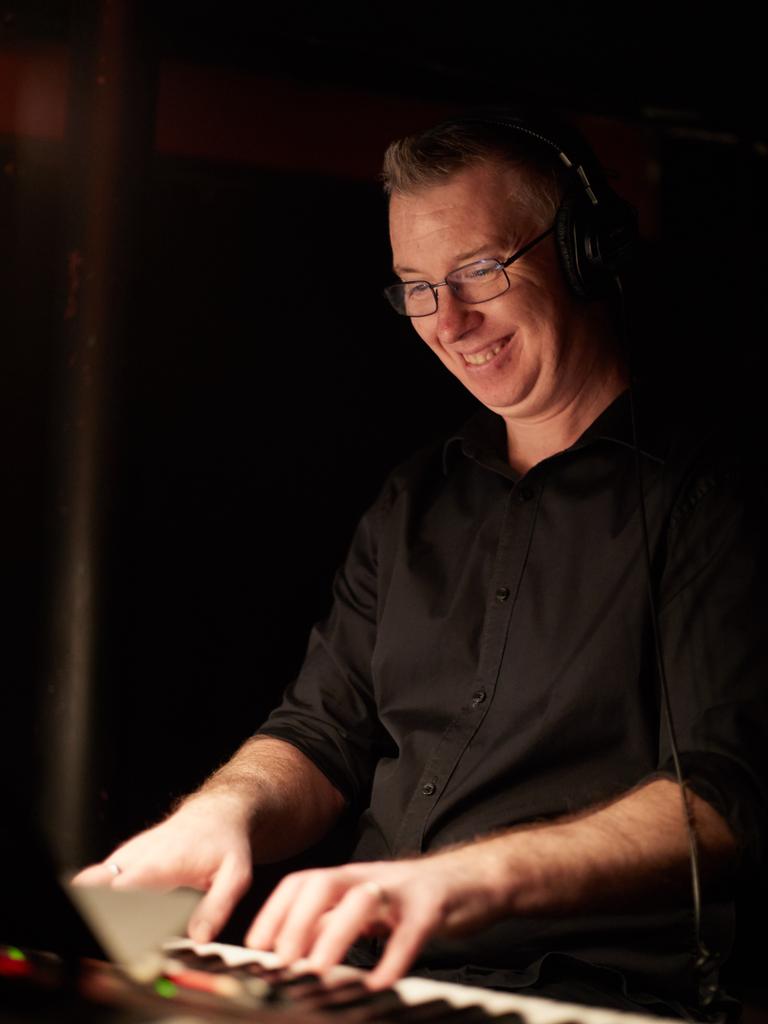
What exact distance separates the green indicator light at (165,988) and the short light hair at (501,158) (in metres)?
1.24

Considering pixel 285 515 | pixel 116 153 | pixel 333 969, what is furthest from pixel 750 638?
pixel 116 153

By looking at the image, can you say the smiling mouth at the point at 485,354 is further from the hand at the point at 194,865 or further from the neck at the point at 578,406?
the hand at the point at 194,865

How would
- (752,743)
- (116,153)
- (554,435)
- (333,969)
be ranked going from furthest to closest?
Answer: (116,153) < (554,435) < (752,743) < (333,969)

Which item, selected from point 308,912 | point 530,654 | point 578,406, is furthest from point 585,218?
point 308,912

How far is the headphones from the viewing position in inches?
62.9

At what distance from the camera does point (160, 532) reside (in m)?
2.17

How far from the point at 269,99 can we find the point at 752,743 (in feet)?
5.22

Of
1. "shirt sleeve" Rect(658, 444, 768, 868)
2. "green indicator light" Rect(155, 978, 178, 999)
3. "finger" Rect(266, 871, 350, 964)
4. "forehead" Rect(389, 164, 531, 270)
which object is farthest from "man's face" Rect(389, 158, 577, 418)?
"green indicator light" Rect(155, 978, 178, 999)

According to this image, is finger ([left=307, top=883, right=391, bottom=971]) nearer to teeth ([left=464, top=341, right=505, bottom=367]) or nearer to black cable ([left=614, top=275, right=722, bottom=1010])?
black cable ([left=614, top=275, right=722, bottom=1010])

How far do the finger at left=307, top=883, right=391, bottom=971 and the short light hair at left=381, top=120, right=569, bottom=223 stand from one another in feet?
3.63

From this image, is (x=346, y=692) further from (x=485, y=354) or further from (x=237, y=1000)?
(x=237, y=1000)

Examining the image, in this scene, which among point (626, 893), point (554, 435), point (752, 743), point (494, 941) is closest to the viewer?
point (626, 893)

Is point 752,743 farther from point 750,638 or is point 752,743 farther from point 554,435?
point 554,435

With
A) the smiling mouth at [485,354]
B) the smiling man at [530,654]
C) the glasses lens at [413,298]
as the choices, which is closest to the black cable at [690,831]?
the smiling man at [530,654]
